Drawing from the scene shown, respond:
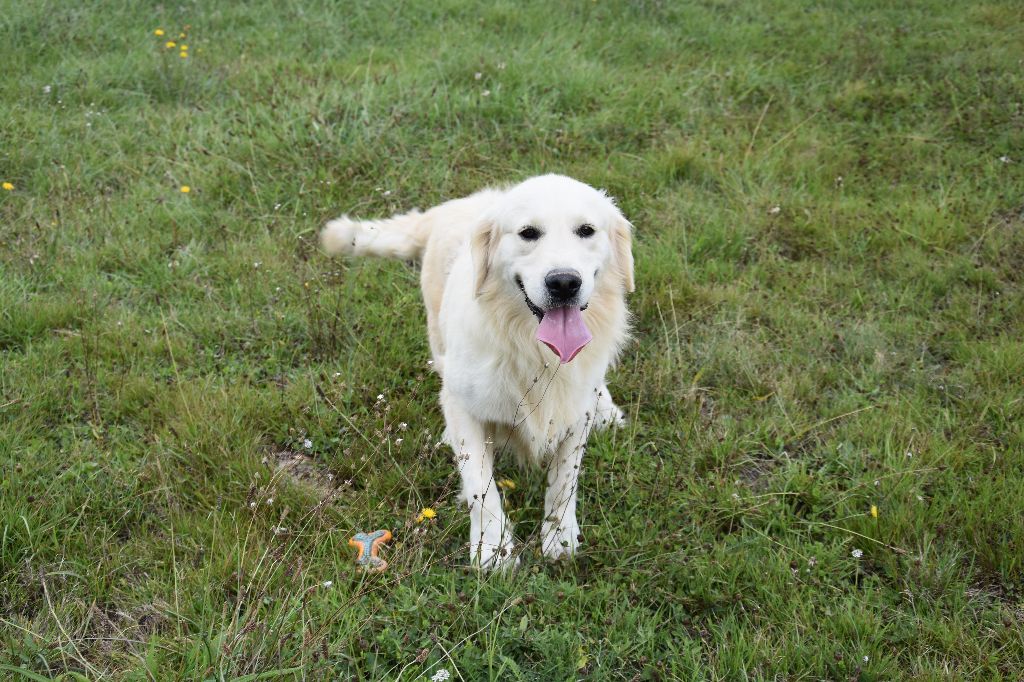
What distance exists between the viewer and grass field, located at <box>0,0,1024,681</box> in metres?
2.22

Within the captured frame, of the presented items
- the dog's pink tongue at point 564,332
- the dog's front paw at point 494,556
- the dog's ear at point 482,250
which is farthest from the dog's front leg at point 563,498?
the dog's ear at point 482,250

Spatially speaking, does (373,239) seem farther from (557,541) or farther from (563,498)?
(557,541)

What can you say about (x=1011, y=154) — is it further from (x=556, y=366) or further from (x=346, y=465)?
(x=346, y=465)

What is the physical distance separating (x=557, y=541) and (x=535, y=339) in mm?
672

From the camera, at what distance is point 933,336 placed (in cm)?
362

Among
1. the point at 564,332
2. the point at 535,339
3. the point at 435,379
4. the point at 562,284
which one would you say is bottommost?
the point at 435,379

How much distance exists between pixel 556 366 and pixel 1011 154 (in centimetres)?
368

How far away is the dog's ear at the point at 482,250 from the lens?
9.07 feet

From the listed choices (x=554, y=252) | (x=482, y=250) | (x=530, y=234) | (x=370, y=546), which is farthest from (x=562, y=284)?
(x=370, y=546)

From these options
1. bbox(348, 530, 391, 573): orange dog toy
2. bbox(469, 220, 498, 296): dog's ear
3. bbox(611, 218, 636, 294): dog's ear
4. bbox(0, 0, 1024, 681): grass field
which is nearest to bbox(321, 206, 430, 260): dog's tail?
bbox(0, 0, 1024, 681): grass field

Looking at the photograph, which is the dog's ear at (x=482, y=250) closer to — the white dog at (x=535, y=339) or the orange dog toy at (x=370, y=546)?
the white dog at (x=535, y=339)

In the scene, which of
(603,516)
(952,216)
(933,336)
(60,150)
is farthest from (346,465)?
(952,216)

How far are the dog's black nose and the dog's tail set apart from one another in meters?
1.59

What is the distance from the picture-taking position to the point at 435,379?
3379 mm
